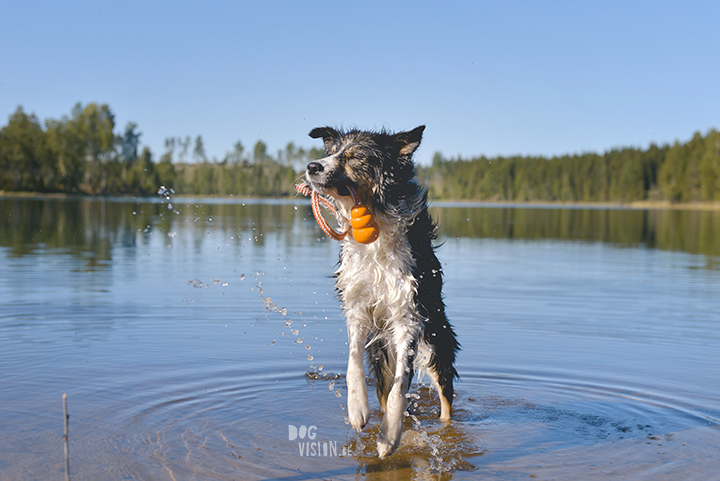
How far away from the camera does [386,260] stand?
252 inches

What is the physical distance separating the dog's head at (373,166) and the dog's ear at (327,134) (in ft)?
0.38

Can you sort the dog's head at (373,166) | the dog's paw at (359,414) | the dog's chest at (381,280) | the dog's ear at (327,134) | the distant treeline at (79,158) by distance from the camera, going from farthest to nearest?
the distant treeline at (79,158)
the dog's ear at (327,134)
the dog's chest at (381,280)
the dog's paw at (359,414)
the dog's head at (373,166)

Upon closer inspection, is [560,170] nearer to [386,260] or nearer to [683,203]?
[683,203]

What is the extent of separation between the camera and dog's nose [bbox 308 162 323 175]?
19.3 feet

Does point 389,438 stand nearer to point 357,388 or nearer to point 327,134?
point 357,388

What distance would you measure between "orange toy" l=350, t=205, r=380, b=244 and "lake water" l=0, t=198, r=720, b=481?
200cm

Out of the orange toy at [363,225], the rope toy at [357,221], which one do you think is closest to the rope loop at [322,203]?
the rope toy at [357,221]

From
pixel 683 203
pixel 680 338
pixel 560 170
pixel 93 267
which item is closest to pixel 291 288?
pixel 93 267

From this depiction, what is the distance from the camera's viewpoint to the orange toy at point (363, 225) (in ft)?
20.4

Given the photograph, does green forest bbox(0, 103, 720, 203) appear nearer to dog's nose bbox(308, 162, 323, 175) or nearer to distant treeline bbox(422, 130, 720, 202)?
distant treeline bbox(422, 130, 720, 202)

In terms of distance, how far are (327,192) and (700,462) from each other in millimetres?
4135

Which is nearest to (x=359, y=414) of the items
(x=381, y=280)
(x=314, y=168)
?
(x=381, y=280)

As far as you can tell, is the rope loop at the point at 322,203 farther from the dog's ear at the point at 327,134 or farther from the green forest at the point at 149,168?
the green forest at the point at 149,168

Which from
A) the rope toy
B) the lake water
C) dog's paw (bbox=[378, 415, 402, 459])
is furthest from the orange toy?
the lake water
